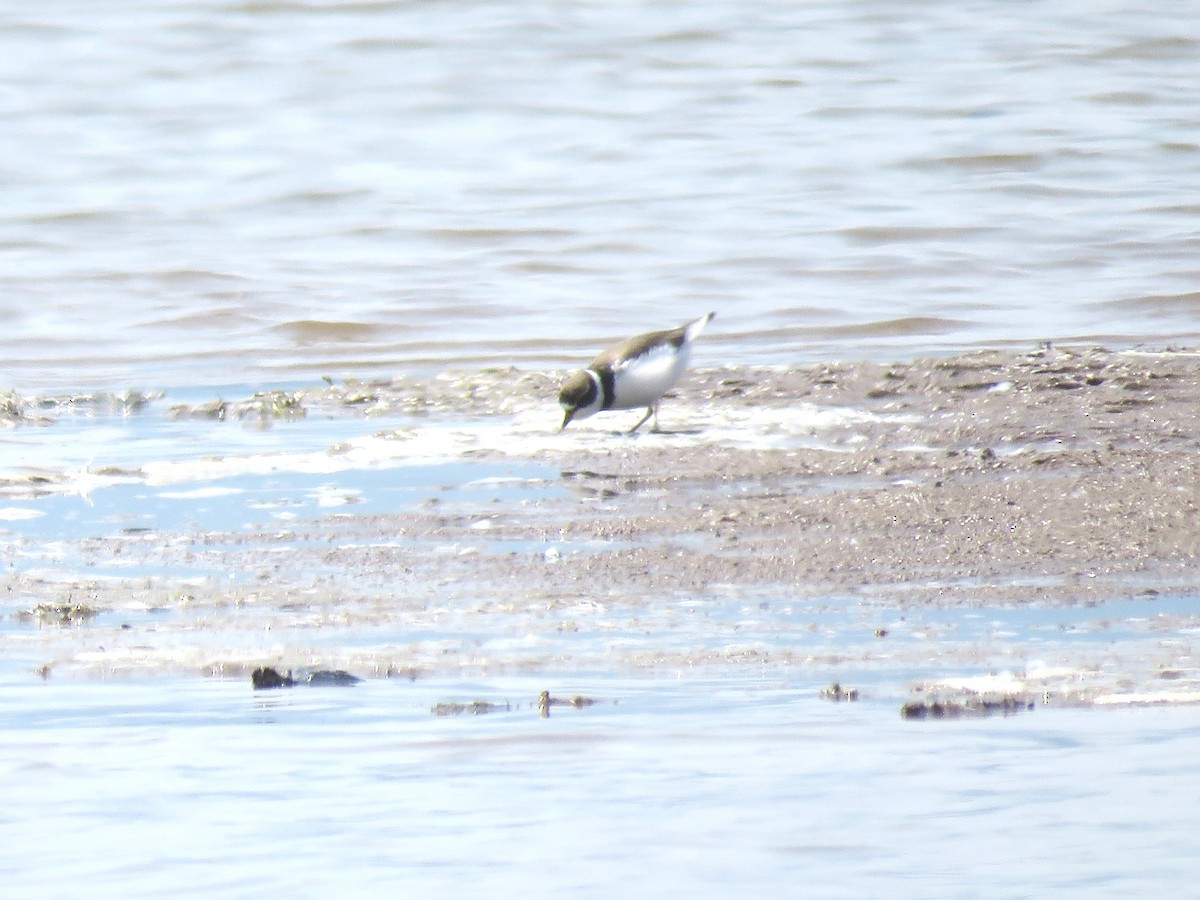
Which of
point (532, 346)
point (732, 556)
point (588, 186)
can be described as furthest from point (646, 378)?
point (588, 186)

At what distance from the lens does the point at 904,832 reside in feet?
9.96

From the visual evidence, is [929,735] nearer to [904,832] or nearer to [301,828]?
[904,832]

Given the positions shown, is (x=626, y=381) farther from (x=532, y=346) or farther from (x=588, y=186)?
(x=588, y=186)

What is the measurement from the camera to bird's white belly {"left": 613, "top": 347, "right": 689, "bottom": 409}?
730 centimetres

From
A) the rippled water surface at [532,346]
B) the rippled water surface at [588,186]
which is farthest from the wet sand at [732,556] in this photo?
the rippled water surface at [588,186]

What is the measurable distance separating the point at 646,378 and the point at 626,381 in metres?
0.08

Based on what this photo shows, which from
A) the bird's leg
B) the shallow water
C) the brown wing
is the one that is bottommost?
the bird's leg

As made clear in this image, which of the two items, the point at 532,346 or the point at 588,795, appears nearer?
the point at 588,795

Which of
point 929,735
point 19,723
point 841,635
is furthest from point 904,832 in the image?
point 19,723

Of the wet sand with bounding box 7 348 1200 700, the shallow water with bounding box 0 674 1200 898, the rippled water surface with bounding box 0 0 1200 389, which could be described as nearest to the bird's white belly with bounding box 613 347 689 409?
the wet sand with bounding box 7 348 1200 700

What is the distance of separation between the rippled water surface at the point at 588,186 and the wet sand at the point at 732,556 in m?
2.79

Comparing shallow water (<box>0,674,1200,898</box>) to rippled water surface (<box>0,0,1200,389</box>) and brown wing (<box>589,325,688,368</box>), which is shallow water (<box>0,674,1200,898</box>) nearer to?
brown wing (<box>589,325,688,368</box>)

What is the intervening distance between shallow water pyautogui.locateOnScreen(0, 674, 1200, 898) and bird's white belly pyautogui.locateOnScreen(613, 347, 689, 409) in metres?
3.42

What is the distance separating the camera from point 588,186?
14.9m
